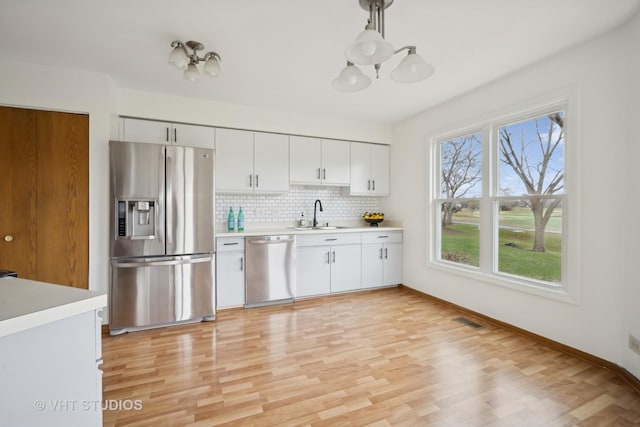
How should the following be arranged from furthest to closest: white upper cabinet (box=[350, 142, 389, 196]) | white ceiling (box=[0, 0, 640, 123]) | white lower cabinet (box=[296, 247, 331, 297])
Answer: white upper cabinet (box=[350, 142, 389, 196]), white lower cabinet (box=[296, 247, 331, 297]), white ceiling (box=[0, 0, 640, 123])

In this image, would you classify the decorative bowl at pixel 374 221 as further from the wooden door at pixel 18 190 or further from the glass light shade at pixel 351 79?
the wooden door at pixel 18 190

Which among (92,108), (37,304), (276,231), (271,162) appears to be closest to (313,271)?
(276,231)

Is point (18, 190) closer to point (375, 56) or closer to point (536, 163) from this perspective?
point (375, 56)

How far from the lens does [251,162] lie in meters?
3.83

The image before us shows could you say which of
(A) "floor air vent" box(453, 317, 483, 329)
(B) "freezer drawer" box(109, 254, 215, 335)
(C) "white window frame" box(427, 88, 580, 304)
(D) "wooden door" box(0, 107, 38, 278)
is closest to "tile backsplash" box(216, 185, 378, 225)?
(B) "freezer drawer" box(109, 254, 215, 335)

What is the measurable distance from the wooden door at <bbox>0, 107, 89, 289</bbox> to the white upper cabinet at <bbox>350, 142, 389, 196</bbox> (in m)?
3.25

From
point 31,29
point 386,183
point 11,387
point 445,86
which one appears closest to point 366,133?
point 386,183

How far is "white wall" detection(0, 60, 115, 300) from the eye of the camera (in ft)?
8.79

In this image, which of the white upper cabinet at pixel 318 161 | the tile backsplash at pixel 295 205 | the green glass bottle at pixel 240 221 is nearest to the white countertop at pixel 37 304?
the green glass bottle at pixel 240 221

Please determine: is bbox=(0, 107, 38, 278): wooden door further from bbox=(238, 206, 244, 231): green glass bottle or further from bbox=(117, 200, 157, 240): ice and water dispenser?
bbox=(238, 206, 244, 231): green glass bottle

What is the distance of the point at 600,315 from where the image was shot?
2246 mm

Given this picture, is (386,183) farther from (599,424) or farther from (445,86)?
(599,424)

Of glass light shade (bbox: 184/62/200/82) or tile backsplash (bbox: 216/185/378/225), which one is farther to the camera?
tile backsplash (bbox: 216/185/378/225)

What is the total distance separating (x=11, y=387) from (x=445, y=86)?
3.71m
